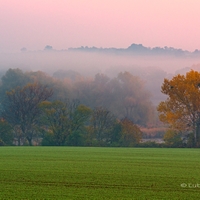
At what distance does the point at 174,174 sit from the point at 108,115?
39.1 m

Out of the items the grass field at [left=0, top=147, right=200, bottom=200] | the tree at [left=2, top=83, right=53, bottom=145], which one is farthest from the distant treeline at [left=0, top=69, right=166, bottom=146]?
the grass field at [left=0, top=147, right=200, bottom=200]

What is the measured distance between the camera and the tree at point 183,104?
49.4 m

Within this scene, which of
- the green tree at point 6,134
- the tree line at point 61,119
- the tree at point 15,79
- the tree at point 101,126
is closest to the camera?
the tree line at point 61,119

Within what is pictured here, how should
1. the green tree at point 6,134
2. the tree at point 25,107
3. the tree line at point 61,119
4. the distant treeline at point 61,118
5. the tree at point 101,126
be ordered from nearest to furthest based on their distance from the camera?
the tree line at point 61,119, the distant treeline at point 61,118, the tree at point 101,126, the green tree at point 6,134, the tree at point 25,107

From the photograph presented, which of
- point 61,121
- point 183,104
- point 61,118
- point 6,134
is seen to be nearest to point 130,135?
point 183,104

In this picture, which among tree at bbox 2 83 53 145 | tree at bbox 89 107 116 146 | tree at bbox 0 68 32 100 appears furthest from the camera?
tree at bbox 0 68 32 100

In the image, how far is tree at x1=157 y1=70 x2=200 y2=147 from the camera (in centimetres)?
4944

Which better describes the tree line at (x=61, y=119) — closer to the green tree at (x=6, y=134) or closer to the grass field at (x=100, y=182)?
the green tree at (x=6, y=134)

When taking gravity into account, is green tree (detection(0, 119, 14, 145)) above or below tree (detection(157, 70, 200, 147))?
below

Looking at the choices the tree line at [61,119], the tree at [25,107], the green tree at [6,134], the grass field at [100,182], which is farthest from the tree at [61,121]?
the grass field at [100,182]

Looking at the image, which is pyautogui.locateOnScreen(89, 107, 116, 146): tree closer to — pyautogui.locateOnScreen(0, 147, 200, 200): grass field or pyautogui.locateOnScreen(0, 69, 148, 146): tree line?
pyautogui.locateOnScreen(0, 69, 148, 146): tree line

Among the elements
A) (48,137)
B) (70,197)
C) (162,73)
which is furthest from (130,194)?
(162,73)

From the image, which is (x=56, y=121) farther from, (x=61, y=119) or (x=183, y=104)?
(x=183, y=104)

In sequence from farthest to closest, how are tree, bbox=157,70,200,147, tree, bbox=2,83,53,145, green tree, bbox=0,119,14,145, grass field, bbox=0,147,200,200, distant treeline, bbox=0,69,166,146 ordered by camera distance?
tree, bbox=2,83,53,145
green tree, bbox=0,119,14,145
distant treeline, bbox=0,69,166,146
tree, bbox=157,70,200,147
grass field, bbox=0,147,200,200
